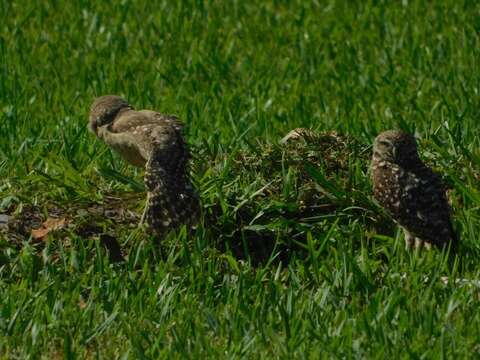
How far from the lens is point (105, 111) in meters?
9.40

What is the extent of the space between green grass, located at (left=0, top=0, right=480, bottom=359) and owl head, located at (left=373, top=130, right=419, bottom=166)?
39 centimetres

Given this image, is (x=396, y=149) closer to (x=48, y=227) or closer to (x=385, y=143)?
(x=385, y=143)

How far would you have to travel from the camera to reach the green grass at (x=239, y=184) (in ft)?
23.3

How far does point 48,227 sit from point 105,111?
3.99 feet

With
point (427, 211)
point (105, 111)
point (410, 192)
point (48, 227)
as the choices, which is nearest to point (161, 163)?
point (48, 227)

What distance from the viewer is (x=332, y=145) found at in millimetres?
9336

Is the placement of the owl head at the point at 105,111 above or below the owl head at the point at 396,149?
below

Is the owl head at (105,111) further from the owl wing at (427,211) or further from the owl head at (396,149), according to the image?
the owl wing at (427,211)

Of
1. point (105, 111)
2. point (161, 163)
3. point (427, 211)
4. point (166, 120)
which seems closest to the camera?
point (427, 211)

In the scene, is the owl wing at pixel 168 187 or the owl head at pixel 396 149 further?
the owl head at pixel 396 149

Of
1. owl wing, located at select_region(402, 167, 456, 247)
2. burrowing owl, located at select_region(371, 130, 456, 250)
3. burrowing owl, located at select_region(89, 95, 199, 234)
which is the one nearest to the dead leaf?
burrowing owl, located at select_region(89, 95, 199, 234)

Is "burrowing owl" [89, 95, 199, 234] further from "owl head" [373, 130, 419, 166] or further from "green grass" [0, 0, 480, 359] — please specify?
"owl head" [373, 130, 419, 166]

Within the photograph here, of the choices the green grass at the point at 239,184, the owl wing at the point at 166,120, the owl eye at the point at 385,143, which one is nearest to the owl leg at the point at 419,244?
the green grass at the point at 239,184

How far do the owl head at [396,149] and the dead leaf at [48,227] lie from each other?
6.31 ft
